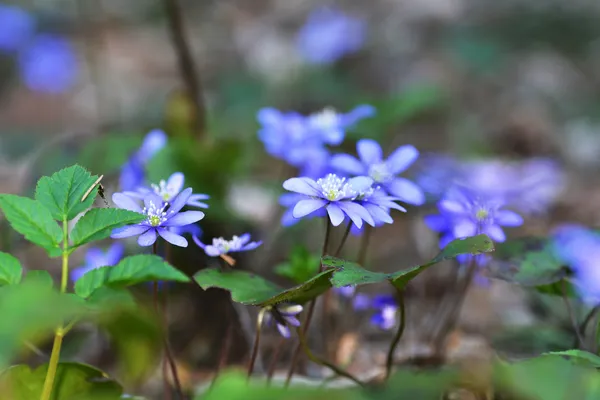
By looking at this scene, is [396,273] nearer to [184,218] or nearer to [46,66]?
[184,218]

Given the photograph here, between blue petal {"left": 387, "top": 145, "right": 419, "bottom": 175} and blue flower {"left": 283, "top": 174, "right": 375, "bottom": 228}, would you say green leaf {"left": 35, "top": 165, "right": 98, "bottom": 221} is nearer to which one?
blue flower {"left": 283, "top": 174, "right": 375, "bottom": 228}

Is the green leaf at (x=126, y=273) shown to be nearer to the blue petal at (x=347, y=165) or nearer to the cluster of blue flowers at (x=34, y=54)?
the blue petal at (x=347, y=165)

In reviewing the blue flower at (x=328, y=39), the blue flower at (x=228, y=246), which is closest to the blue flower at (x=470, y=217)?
the blue flower at (x=228, y=246)

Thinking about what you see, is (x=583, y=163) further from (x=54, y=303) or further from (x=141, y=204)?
(x=54, y=303)

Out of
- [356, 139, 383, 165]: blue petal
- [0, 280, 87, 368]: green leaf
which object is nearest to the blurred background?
[356, 139, 383, 165]: blue petal

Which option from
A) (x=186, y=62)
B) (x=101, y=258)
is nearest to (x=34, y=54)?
(x=186, y=62)

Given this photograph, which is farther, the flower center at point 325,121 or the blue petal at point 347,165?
the flower center at point 325,121

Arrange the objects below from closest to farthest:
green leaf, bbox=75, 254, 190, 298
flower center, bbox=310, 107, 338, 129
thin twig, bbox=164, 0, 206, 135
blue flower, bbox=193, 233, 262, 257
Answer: green leaf, bbox=75, 254, 190, 298 < blue flower, bbox=193, 233, 262, 257 < flower center, bbox=310, 107, 338, 129 < thin twig, bbox=164, 0, 206, 135
